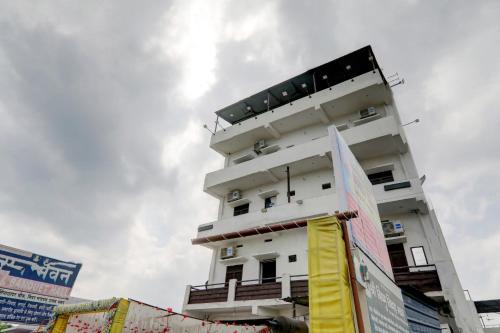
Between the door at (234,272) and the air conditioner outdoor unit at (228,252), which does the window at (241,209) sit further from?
the door at (234,272)

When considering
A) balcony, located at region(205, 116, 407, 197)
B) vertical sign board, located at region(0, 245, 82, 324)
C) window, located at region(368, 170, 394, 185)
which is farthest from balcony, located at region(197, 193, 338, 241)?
vertical sign board, located at region(0, 245, 82, 324)

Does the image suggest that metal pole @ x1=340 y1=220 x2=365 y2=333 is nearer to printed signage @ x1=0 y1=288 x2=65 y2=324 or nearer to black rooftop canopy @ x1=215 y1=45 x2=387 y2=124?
printed signage @ x1=0 y1=288 x2=65 y2=324

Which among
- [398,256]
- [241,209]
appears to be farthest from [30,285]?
[398,256]

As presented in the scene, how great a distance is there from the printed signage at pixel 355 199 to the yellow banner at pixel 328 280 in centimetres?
74

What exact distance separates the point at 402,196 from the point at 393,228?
1389 millimetres

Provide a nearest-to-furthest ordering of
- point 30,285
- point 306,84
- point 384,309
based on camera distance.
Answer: point 384,309 → point 30,285 → point 306,84

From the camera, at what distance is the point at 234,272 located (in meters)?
14.6

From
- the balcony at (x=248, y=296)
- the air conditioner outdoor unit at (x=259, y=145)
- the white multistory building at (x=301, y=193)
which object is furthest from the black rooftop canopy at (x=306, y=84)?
the balcony at (x=248, y=296)

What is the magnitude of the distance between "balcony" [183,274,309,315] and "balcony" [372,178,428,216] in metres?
4.74

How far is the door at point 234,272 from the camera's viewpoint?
14358 millimetres

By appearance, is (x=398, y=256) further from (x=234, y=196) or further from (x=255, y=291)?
(x=234, y=196)

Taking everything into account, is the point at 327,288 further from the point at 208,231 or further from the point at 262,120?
the point at 262,120

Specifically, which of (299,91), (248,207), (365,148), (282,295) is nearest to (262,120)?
(299,91)

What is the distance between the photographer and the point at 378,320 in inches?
168
